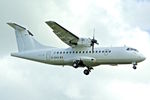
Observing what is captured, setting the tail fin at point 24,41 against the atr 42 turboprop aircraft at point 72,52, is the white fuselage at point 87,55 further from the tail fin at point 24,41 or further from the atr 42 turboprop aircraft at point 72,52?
the tail fin at point 24,41

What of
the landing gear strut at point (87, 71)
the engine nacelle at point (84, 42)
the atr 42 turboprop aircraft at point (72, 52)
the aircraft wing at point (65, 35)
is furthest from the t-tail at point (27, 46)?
the landing gear strut at point (87, 71)

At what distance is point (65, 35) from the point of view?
53219 millimetres

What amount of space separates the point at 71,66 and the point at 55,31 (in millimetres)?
4294

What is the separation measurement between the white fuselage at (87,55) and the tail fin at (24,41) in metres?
1.09

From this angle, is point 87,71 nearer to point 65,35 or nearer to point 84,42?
point 84,42

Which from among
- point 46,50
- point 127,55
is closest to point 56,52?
point 46,50

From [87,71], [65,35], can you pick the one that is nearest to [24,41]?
[65,35]

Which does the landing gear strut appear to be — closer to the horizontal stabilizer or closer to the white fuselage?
the white fuselage

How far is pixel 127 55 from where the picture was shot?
164 feet

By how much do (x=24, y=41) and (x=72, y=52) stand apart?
274 inches

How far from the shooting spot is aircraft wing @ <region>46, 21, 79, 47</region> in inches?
2051

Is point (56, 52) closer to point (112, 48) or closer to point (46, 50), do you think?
point (46, 50)

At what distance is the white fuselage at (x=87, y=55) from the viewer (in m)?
50.2

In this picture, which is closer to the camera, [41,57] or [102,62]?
[102,62]
